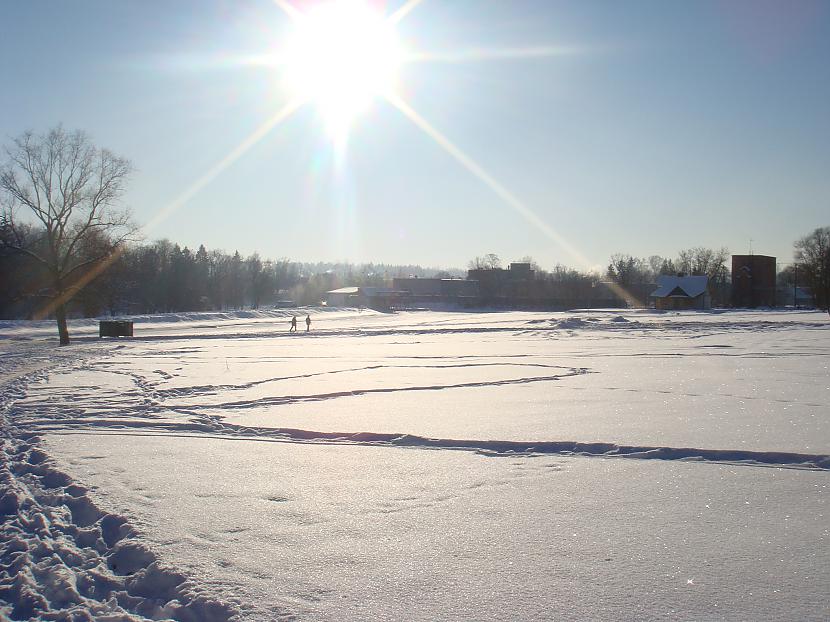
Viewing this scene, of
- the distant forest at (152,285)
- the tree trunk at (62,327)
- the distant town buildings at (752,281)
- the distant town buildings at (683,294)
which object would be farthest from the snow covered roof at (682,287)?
the tree trunk at (62,327)

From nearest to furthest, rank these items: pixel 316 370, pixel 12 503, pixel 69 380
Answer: pixel 12 503 < pixel 69 380 < pixel 316 370

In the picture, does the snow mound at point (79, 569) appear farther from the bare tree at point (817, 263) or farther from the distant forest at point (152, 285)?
the bare tree at point (817, 263)

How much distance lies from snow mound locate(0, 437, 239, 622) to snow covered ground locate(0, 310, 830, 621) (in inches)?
0.8

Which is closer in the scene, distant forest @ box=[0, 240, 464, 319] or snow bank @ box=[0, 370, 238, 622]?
snow bank @ box=[0, 370, 238, 622]

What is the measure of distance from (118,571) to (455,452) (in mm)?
4419

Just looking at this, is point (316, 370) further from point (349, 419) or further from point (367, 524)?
point (367, 524)

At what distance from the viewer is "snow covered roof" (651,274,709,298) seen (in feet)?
284

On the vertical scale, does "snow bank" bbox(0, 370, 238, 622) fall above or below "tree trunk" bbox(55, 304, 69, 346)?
below

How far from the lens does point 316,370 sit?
18.9 metres

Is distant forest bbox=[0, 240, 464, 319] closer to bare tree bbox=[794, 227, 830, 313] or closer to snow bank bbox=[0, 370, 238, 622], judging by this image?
snow bank bbox=[0, 370, 238, 622]

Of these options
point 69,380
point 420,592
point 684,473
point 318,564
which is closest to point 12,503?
point 318,564

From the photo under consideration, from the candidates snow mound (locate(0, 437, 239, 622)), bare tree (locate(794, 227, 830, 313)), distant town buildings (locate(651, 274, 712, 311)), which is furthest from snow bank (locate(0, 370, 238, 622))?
distant town buildings (locate(651, 274, 712, 311))

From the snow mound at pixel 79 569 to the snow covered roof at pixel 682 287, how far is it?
3523 inches

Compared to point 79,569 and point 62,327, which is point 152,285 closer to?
point 62,327
